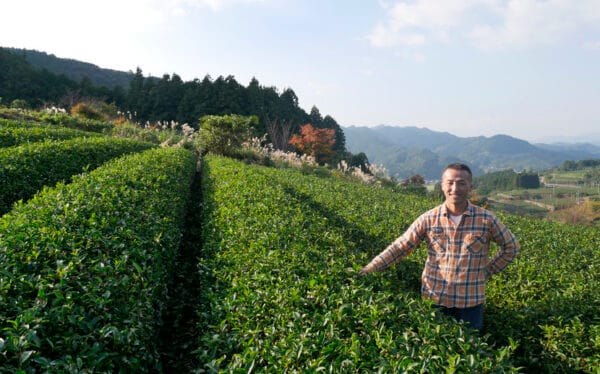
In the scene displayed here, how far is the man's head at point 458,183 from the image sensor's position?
10.8 feet

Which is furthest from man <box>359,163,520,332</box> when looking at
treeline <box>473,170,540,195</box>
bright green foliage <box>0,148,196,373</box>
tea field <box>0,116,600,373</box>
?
treeline <box>473,170,540,195</box>

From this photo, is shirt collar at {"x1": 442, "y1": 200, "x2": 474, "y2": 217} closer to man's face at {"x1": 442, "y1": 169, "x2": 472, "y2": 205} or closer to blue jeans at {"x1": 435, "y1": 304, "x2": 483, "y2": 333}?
man's face at {"x1": 442, "y1": 169, "x2": 472, "y2": 205}

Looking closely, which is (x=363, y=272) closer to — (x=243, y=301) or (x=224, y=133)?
(x=243, y=301)

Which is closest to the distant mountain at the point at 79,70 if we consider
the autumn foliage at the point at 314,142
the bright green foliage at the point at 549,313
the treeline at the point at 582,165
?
the autumn foliage at the point at 314,142

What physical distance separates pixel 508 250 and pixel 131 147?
14.4m

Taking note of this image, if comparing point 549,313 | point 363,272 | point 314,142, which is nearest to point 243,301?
point 363,272

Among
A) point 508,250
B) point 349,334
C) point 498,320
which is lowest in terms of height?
point 498,320

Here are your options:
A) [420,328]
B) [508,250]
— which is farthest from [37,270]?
[508,250]

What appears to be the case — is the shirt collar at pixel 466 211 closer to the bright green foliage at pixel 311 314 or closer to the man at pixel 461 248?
the man at pixel 461 248

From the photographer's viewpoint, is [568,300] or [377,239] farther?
[377,239]

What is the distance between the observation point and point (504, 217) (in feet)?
33.8

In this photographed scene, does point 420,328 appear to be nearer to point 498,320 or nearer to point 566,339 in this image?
point 566,339

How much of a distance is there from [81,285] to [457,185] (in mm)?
3217

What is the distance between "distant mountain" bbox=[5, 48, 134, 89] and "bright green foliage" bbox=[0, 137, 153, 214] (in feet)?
243
